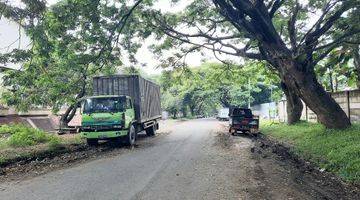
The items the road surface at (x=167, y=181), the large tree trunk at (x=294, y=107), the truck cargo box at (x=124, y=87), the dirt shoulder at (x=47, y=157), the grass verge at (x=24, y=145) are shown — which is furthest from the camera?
the large tree trunk at (x=294, y=107)

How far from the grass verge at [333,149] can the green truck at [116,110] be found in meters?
7.80

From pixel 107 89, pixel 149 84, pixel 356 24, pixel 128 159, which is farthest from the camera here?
pixel 149 84

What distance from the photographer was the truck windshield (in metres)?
18.5

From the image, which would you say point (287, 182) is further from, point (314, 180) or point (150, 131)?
point (150, 131)

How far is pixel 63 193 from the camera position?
28.2 ft

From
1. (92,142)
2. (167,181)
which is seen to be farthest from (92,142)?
(167,181)

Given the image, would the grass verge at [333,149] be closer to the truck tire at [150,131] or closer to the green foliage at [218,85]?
the truck tire at [150,131]

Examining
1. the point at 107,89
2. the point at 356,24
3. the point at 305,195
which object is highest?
the point at 356,24

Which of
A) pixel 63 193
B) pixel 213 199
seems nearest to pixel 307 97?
pixel 213 199

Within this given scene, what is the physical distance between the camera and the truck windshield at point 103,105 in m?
18.5

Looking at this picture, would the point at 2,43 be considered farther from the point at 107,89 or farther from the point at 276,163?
the point at 276,163

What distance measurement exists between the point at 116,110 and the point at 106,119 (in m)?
0.76

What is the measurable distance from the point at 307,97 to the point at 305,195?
35.2ft

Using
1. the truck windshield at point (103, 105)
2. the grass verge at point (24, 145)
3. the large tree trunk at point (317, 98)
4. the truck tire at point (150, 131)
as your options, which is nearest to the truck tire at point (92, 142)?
the grass verge at point (24, 145)
